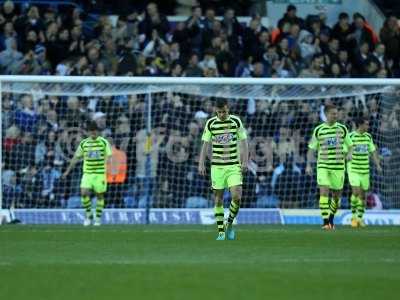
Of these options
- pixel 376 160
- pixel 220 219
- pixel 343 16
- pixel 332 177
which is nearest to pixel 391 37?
pixel 343 16

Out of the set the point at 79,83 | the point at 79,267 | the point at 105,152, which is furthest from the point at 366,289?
the point at 79,83

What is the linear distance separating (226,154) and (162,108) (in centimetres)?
763

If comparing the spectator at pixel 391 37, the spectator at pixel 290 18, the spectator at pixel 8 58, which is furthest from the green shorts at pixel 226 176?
the spectator at pixel 391 37

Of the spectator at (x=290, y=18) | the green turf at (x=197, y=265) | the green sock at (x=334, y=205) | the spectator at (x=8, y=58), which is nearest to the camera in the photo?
the green turf at (x=197, y=265)

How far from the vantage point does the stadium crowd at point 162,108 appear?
25203 mm

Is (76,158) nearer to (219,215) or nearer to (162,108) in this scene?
(162,108)

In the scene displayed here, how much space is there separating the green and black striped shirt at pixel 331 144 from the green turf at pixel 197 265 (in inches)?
89.2

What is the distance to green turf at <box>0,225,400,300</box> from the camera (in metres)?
10.9

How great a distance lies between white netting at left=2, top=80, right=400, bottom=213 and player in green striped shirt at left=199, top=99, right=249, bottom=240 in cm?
686

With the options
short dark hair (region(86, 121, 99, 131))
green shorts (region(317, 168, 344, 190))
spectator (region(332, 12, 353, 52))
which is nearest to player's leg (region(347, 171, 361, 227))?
green shorts (region(317, 168, 344, 190))

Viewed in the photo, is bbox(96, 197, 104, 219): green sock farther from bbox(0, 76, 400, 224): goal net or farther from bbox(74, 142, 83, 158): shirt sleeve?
bbox(0, 76, 400, 224): goal net

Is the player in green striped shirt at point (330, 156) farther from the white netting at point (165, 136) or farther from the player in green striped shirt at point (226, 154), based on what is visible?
the player in green striped shirt at point (226, 154)

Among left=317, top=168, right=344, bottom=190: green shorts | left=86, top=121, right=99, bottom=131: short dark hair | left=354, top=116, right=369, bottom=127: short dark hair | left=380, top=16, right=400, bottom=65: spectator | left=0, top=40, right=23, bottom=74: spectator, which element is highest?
left=380, top=16, right=400, bottom=65: spectator

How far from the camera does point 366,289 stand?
11.1 m
